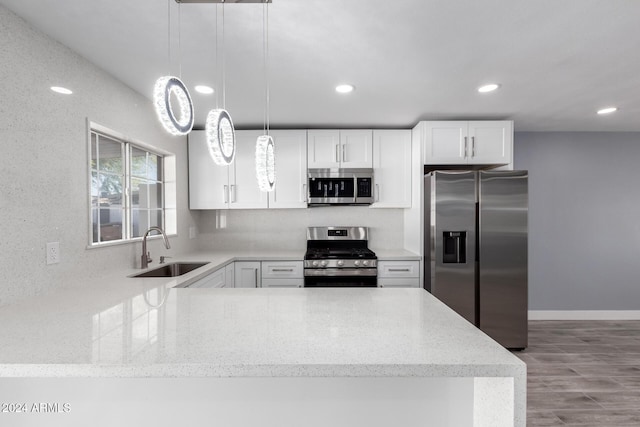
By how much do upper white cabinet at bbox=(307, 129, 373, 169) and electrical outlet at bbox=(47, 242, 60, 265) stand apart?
7.72 feet

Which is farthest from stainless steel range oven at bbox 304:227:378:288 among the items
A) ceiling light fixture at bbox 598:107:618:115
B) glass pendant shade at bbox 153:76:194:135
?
ceiling light fixture at bbox 598:107:618:115

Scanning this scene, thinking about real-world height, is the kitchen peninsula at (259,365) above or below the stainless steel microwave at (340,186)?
below

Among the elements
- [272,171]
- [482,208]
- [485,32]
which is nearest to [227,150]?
[272,171]

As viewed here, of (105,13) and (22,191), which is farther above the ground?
(105,13)

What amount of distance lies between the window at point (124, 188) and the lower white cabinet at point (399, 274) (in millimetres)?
2178

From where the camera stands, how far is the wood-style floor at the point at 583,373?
2.19 metres

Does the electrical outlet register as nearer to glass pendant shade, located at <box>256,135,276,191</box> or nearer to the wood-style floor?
glass pendant shade, located at <box>256,135,276,191</box>

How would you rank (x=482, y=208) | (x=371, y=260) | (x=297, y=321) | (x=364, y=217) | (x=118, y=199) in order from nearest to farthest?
(x=297, y=321) < (x=118, y=199) < (x=482, y=208) < (x=371, y=260) < (x=364, y=217)

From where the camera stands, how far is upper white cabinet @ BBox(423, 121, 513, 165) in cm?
334

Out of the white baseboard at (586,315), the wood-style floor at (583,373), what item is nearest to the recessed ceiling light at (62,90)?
the wood-style floor at (583,373)

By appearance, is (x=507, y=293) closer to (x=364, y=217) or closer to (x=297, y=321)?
(x=364, y=217)

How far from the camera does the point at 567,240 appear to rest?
404cm

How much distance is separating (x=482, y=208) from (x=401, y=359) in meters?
2.56

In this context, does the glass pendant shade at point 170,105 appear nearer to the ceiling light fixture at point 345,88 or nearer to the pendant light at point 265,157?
the pendant light at point 265,157
